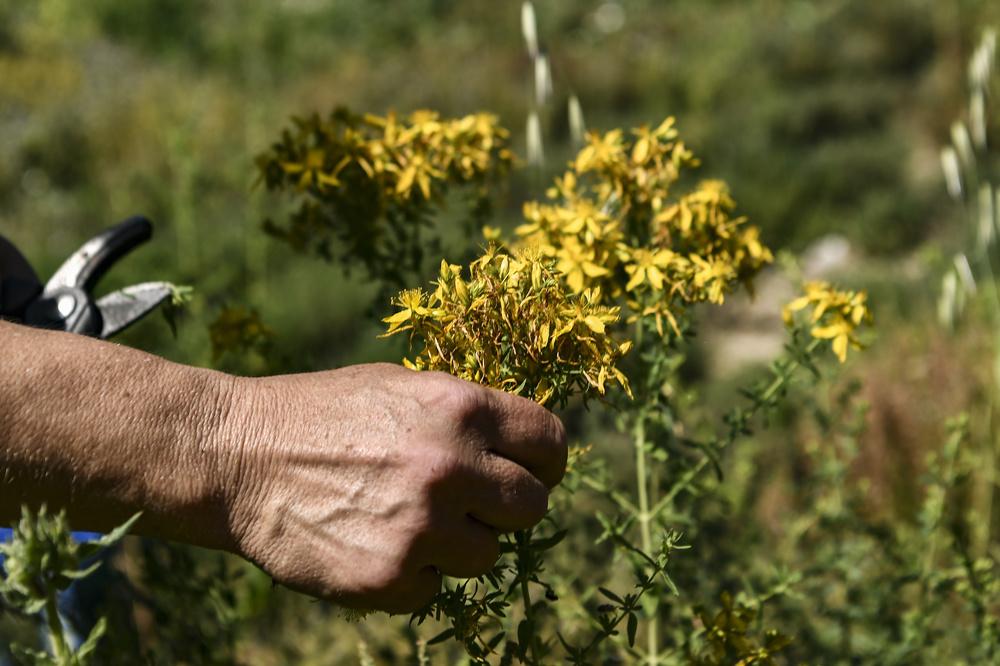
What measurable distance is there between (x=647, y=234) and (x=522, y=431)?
27.1 inches

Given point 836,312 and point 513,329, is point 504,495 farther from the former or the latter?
point 836,312

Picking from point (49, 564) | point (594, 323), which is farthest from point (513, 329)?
point (49, 564)

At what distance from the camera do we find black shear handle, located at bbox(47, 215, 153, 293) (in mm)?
1769

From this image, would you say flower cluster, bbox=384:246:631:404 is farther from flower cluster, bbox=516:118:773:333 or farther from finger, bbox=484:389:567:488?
flower cluster, bbox=516:118:773:333

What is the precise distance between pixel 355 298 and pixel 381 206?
3415 millimetres

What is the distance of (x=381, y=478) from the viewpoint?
1.16 meters

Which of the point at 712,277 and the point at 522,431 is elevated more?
the point at 712,277

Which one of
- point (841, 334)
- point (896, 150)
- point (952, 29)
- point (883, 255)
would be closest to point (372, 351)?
point (841, 334)

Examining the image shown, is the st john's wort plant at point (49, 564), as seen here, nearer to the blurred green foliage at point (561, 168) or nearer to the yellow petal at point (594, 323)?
the yellow petal at point (594, 323)

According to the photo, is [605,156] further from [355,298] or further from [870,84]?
[870,84]

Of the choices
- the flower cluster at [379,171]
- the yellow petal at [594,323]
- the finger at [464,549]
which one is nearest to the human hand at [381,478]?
the finger at [464,549]

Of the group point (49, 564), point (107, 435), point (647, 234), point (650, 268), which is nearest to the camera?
point (49, 564)

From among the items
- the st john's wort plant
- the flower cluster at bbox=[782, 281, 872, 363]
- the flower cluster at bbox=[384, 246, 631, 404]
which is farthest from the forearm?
the flower cluster at bbox=[782, 281, 872, 363]

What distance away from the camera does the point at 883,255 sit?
6.45m
